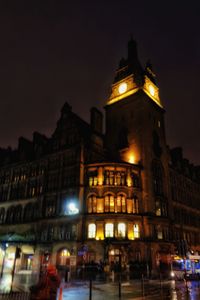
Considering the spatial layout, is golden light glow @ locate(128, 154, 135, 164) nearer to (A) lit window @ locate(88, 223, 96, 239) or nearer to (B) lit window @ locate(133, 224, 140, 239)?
(B) lit window @ locate(133, 224, 140, 239)

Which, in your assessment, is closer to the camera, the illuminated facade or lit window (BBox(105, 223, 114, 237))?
lit window (BBox(105, 223, 114, 237))

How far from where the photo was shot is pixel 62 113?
47.9 metres

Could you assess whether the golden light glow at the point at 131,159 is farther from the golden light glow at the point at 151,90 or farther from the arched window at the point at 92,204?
the golden light glow at the point at 151,90

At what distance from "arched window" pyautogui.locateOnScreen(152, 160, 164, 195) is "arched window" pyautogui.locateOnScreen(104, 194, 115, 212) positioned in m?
9.33

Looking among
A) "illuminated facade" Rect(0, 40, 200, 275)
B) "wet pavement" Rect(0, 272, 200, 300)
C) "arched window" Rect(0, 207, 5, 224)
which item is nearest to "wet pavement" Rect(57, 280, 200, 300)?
"wet pavement" Rect(0, 272, 200, 300)

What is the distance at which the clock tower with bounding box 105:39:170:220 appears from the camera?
44.2 m

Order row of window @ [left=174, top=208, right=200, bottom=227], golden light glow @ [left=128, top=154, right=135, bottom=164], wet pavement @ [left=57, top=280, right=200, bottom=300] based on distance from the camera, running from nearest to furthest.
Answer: wet pavement @ [left=57, top=280, right=200, bottom=300] → golden light glow @ [left=128, top=154, right=135, bottom=164] → row of window @ [left=174, top=208, right=200, bottom=227]

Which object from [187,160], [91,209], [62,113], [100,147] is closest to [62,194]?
[91,209]

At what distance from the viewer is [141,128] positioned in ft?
156

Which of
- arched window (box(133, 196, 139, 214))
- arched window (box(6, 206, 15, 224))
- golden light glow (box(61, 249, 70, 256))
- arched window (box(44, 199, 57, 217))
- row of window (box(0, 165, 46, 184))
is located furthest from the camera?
arched window (box(6, 206, 15, 224))

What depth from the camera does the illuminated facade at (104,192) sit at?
122 ft

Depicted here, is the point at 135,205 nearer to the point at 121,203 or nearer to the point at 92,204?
the point at 121,203

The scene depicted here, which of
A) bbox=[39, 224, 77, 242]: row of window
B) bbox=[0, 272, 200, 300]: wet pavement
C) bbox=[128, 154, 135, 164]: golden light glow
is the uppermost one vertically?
bbox=[128, 154, 135, 164]: golden light glow

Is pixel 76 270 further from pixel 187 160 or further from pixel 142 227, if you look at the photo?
pixel 187 160
